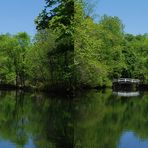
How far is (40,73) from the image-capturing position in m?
22.6

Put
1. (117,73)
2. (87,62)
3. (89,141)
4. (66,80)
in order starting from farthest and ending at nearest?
(117,73) → (87,62) → (66,80) → (89,141)

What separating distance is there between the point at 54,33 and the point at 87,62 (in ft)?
12.3

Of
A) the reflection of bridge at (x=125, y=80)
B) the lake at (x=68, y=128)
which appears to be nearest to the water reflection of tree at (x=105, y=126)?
the lake at (x=68, y=128)

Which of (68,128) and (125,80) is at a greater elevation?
(125,80)

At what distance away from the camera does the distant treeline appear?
Answer: 55.6 ft

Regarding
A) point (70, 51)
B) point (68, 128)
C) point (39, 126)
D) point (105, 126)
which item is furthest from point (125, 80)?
point (68, 128)

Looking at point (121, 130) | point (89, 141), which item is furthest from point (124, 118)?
point (89, 141)

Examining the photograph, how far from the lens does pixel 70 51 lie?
18234 mm

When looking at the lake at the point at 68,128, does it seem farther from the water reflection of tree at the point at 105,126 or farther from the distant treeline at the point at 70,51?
the distant treeline at the point at 70,51

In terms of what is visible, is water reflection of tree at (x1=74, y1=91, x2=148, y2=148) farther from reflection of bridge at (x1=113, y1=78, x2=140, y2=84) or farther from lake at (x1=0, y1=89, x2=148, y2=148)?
reflection of bridge at (x1=113, y1=78, x2=140, y2=84)

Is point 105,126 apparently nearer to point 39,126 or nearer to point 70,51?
point 39,126

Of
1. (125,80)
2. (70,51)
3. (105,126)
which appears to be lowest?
(105,126)

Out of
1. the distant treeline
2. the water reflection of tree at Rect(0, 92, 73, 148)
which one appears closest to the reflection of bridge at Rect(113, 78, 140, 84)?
the distant treeline

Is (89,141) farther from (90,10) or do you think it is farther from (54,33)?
(90,10)
